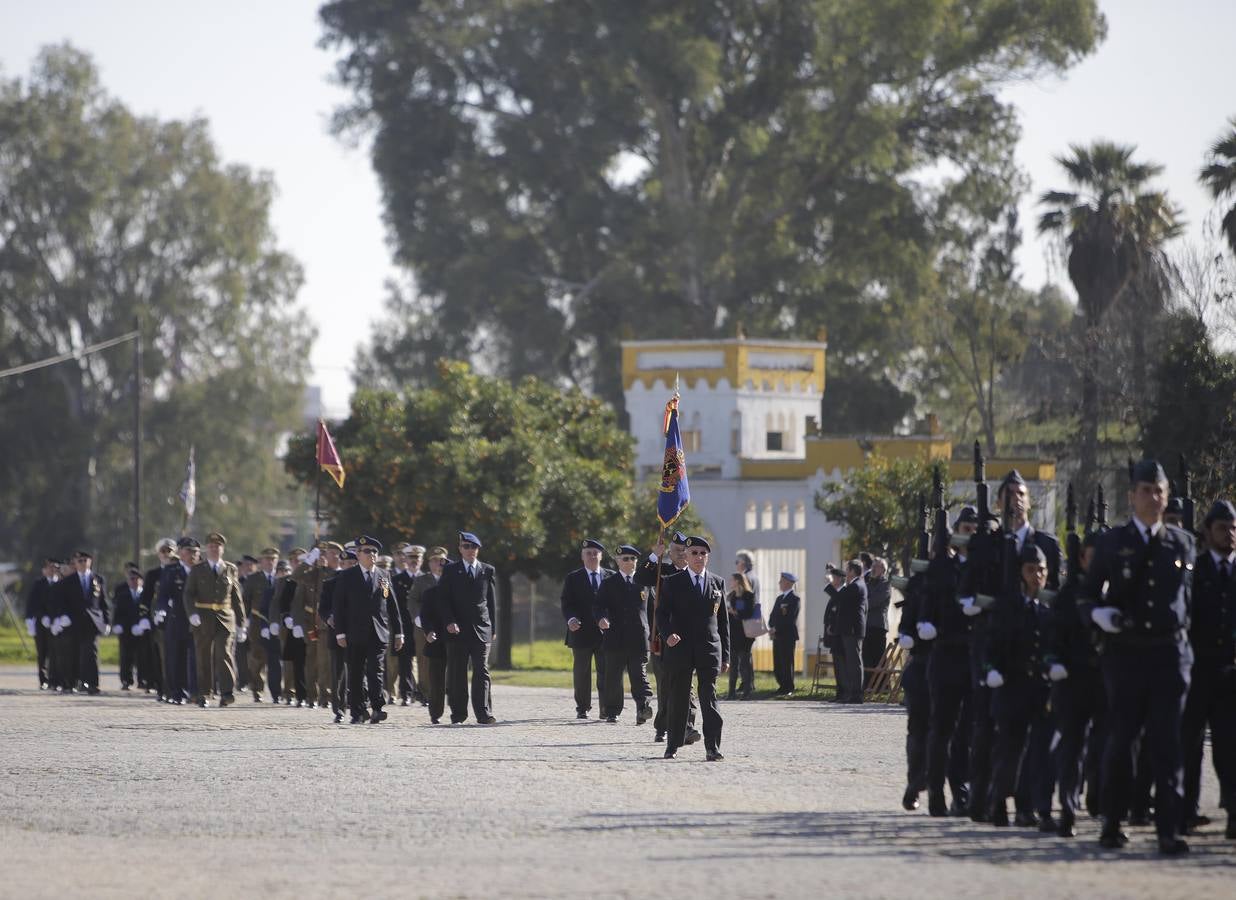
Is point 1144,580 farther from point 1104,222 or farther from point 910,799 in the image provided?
point 1104,222

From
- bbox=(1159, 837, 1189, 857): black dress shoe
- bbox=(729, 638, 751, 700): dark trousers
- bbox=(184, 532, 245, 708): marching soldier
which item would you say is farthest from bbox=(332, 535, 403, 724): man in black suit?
bbox=(1159, 837, 1189, 857): black dress shoe

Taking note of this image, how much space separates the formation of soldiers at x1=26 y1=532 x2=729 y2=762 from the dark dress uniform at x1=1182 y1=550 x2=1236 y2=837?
5.90 meters

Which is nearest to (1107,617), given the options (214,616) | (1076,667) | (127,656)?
(1076,667)

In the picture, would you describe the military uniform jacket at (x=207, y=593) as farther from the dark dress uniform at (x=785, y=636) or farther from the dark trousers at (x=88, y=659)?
the dark dress uniform at (x=785, y=636)

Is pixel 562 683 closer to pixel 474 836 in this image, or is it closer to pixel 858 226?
pixel 474 836

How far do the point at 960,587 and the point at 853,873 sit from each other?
3256mm

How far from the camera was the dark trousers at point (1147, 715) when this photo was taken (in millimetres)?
11992

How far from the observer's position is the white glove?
12.1 metres

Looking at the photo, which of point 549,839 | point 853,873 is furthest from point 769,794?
point 853,873

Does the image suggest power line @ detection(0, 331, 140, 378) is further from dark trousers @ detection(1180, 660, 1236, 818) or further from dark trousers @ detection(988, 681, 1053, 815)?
dark trousers @ detection(1180, 660, 1236, 818)

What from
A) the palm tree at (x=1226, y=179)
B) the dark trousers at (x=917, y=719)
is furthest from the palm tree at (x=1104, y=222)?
the dark trousers at (x=917, y=719)

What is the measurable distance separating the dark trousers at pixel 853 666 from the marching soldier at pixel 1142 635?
50.1 ft

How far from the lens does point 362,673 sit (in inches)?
937

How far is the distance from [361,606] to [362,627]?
0.74 feet
